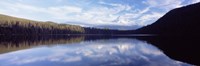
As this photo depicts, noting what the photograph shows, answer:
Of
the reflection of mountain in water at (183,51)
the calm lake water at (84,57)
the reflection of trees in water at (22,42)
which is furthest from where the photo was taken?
the reflection of trees in water at (22,42)

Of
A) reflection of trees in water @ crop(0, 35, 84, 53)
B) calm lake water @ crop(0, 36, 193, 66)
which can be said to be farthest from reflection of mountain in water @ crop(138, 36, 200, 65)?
reflection of trees in water @ crop(0, 35, 84, 53)

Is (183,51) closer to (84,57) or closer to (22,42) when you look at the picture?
(84,57)

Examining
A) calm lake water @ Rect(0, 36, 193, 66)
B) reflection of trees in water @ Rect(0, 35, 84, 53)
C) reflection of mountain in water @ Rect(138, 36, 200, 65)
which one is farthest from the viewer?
reflection of trees in water @ Rect(0, 35, 84, 53)

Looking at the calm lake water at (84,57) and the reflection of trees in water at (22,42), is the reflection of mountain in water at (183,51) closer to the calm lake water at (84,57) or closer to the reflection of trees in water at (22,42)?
the calm lake water at (84,57)

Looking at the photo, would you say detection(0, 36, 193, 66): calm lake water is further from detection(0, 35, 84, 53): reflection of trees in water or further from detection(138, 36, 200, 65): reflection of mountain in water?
detection(138, 36, 200, 65): reflection of mountain in water

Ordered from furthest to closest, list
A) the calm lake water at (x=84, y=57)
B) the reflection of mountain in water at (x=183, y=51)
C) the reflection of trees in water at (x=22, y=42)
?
1. the reflection of trees in water at (x=22, y=42)
2. the reflection of mountain in water at (x=183, y=51)
3. the calm lake water at (x=84, y=57)

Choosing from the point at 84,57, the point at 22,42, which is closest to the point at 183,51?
the point at 84,57

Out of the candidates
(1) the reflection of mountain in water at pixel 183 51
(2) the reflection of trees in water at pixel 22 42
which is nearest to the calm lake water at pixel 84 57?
(2) the reflection of trees in water at pixel 22 42

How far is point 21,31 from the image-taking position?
197000 millimetres

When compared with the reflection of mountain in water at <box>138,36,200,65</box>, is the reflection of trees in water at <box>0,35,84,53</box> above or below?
below

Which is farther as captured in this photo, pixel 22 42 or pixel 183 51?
pixel 22 42

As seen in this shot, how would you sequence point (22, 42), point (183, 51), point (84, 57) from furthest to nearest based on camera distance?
point (22, 42)
point (183, 51)
point (84, 57)

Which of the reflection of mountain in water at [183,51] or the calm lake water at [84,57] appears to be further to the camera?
the reflection of mountain in water at [183,51]

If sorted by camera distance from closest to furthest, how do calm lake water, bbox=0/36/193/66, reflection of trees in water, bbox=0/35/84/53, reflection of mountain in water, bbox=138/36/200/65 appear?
1. calm lake water, bbox=0/36/193/66
2. reflection of mountain in water, bbox=138/36/200/65
3. reflection of trees in water, bbox=0/35/84/53
